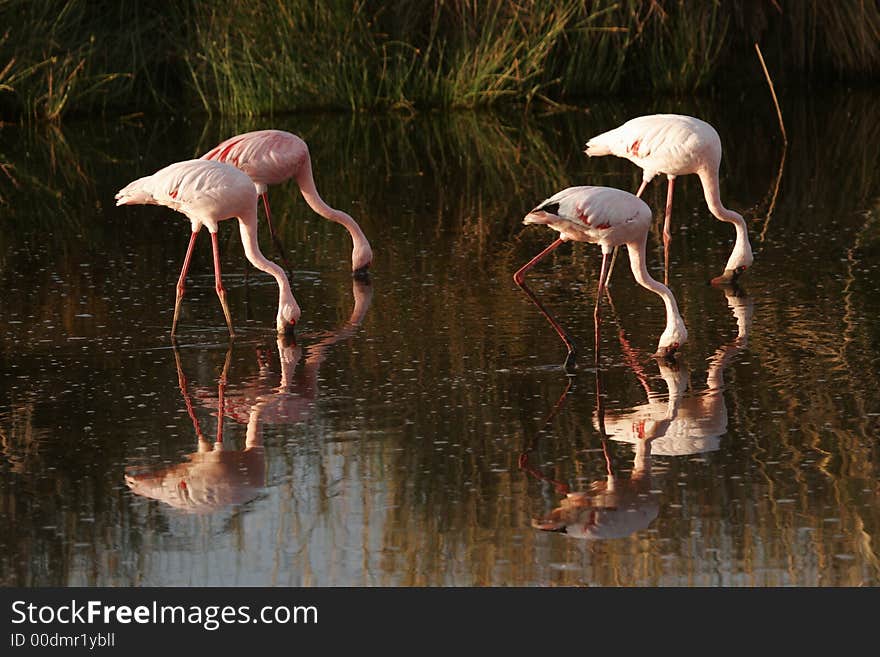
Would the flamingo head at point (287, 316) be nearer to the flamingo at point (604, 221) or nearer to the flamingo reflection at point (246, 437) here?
the flamingo reflection at point (246, 437)

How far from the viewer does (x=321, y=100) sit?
17797 mm

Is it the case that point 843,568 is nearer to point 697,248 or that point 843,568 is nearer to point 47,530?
point 47,530

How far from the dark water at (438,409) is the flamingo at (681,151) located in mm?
233

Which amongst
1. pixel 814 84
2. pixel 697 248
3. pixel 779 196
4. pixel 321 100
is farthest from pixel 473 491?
pixel 814 84

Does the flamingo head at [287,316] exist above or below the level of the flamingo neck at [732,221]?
below

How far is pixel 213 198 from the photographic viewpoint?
8.01 m

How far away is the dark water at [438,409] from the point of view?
5270 millimetres

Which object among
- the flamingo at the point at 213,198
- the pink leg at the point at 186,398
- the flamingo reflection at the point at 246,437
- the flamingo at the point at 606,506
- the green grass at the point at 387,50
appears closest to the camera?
the flamingo at the point at 606,506

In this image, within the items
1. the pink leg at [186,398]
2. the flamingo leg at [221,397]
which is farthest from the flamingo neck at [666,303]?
the pink leg at [186,398]

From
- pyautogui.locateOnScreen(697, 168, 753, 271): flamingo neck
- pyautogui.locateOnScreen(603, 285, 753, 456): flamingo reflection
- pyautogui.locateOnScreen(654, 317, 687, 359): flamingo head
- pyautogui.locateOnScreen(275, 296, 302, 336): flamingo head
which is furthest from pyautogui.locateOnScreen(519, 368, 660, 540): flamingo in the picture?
pyautogui.locateOnScreen(697, 168, 753, 271): flamingo neck

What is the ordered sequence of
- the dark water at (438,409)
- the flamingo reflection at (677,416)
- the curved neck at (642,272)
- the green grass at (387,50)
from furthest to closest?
the green grass at (387,50) < the curved neck at (642,272) < the flamingo reflection at (677,416) < the dark water at (438,409)

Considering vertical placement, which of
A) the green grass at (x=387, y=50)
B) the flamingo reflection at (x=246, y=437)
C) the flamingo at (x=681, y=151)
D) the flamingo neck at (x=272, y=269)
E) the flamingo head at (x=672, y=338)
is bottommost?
the flamingo reflection at (x=246, y=437)

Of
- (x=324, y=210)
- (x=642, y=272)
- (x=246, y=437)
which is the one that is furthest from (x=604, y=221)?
(x=324, y=210)

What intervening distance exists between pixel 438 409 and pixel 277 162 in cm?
303
